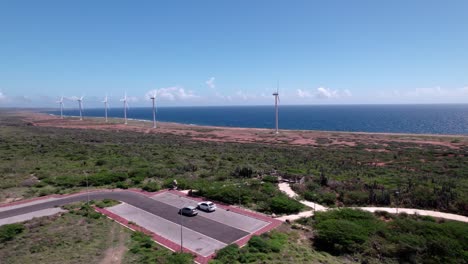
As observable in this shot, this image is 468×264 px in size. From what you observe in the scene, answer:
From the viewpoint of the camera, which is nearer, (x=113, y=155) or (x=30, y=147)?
(x=113, y=155)

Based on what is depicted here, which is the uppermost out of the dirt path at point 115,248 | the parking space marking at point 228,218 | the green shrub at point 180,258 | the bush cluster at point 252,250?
the green shrub at point 180,258

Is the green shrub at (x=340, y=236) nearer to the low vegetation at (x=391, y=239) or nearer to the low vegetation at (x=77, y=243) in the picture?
the low vegetation at (x=391, y=239)

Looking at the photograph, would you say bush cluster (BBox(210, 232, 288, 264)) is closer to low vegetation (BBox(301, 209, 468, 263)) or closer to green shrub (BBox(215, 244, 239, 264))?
green shrub (BBox(215, 244, 239, 264))

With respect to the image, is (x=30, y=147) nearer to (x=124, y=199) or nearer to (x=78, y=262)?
(x=124, y=199)

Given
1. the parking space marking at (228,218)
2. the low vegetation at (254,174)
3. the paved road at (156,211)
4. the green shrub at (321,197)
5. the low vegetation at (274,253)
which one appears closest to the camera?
the low vegetation at (274,253)

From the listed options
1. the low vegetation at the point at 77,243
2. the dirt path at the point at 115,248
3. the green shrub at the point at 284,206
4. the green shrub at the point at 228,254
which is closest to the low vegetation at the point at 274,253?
the green shrub at the point at 228,254

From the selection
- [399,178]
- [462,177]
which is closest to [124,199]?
[399,178]

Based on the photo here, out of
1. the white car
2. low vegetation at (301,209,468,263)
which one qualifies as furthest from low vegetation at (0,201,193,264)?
low vegetation at (301,209,468,263)
